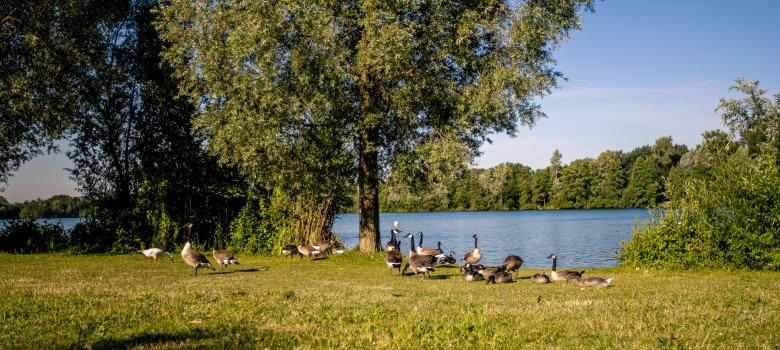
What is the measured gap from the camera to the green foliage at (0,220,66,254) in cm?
3203

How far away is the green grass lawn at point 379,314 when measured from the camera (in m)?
9.05

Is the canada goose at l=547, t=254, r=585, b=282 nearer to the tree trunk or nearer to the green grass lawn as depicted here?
the green grass lawn

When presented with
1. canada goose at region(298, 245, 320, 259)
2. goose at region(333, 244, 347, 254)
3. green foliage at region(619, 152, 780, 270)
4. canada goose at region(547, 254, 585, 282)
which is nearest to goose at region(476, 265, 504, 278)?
canada goose at region(547, 254, 585, 282)

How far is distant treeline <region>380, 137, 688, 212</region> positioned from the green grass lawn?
354ft

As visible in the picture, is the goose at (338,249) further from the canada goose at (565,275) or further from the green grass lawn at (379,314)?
the canada goose at (565,275)

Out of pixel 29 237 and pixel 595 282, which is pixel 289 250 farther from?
pixel 595 282

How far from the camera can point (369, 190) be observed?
2862 centimetres

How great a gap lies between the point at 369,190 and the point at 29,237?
59.9 feet

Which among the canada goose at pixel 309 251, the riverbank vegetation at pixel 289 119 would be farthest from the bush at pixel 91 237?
the canada goose at pixel 309 251

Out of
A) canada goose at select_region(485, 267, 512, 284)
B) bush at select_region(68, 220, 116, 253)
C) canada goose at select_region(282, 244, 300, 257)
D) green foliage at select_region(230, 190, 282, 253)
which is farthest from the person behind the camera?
bush at select_region(68, 220, 116, 253)

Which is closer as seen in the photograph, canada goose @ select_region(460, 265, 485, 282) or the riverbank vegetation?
canada goose @ select_region(460, 265, 485, 282)

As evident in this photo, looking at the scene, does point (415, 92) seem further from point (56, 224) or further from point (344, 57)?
point (56, 224)

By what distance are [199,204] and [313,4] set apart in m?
14.7

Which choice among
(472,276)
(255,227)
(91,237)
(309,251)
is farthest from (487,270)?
(91,237)
